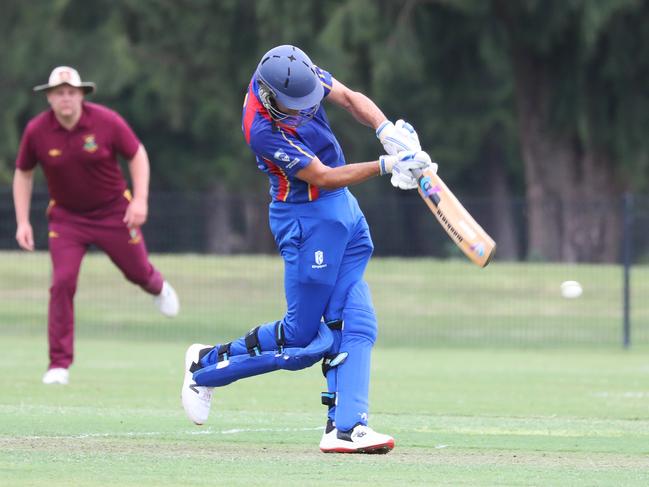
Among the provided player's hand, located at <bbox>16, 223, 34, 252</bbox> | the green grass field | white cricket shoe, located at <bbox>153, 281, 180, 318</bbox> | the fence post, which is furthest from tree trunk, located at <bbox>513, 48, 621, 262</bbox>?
player's hand, located at <bbox>16, 223, 34, 252</bbox>

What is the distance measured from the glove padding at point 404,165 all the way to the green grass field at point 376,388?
142 centimetres

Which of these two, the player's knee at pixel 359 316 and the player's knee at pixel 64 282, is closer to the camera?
the player's knee at pixel 359 316

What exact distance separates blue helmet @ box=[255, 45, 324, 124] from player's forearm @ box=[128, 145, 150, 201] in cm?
438

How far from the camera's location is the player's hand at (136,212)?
39.0 ft

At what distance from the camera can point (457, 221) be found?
7.58 m

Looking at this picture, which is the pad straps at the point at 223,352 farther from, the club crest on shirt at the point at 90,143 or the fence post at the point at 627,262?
the fence post at the point at 627,262

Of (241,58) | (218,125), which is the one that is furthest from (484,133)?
(241,58)

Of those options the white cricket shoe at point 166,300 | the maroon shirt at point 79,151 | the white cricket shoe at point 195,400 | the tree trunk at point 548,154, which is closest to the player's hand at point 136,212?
the maroon shirt at point 79,151

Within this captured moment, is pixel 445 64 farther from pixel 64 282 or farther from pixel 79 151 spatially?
pixel 64 282

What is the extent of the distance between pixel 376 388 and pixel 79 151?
3198 millimetres

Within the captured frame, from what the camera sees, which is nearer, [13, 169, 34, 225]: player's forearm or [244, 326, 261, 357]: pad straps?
[244, 326, 261, 357]: pad straps

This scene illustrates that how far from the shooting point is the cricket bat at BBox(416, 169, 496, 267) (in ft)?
24.4

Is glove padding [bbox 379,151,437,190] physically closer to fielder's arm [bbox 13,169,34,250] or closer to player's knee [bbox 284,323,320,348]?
player's knee [bbox 284,323,320,348]

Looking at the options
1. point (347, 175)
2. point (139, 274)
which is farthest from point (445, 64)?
point (347, 175)
